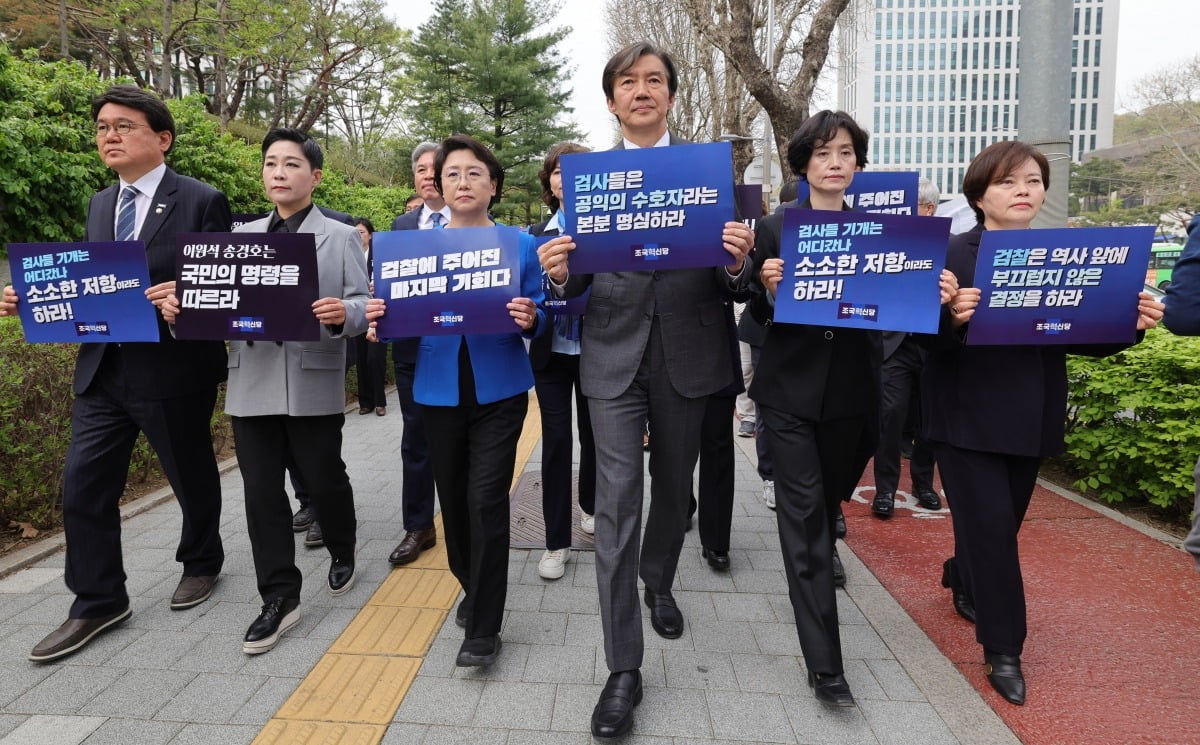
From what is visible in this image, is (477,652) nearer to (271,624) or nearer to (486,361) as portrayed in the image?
(271,624)

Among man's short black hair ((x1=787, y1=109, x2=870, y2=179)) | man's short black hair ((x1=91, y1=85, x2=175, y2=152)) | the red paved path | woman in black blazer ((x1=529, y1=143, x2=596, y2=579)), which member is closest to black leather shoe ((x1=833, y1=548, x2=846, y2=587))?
the red paved path

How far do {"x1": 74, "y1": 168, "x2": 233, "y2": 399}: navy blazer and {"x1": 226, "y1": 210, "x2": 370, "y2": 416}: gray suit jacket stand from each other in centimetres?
25

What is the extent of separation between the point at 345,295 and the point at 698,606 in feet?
7.68

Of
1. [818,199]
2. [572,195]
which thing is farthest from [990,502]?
[572,195]

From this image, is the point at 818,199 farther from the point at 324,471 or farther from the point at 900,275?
the point at 324,471

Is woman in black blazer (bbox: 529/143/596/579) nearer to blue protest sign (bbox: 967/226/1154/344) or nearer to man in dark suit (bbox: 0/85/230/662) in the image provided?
man in dark suit (bbox: 0/85/230/662)

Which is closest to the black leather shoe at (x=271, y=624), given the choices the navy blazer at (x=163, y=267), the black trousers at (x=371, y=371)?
the navy blazer at (x=163, y=267)

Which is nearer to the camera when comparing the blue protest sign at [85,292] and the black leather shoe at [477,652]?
the black leather shoe at [477,652]

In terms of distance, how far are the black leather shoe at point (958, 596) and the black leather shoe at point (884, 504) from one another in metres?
1.28

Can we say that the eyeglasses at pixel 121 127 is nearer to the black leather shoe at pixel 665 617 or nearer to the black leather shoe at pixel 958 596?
the black leather shoe at pixel 665 617

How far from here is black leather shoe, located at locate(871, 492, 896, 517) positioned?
4.82 metres

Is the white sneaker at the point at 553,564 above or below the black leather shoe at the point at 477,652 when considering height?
below

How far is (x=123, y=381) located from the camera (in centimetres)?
321

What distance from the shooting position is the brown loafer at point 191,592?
3.47 metres
